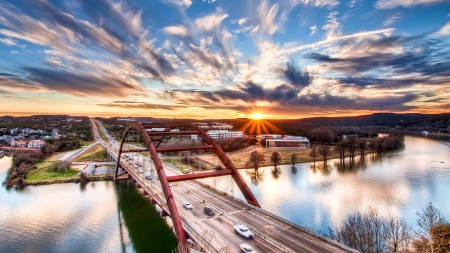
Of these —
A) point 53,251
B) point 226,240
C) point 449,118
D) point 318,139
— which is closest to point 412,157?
point 318,139

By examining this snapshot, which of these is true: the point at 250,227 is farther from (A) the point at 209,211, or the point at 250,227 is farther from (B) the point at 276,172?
(B) the point at 276,172

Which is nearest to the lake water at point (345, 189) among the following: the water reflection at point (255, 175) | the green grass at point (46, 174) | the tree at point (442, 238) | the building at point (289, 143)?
the water reflection at point (255, 175)

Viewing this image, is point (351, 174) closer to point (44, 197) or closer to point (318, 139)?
point (44, 197)

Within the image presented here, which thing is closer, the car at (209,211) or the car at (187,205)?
the car at (209,211)

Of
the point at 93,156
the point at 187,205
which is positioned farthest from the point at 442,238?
the point at 93,156

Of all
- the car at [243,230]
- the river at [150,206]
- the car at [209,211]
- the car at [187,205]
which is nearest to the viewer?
the car at [243,230]

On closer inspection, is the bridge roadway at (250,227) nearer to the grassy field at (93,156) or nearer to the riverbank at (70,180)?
the riverbank at (70,180)

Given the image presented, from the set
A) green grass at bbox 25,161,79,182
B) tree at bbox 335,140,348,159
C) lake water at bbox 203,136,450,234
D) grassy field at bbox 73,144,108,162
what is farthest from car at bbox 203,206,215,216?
tree at bbox 335,140,348,159
